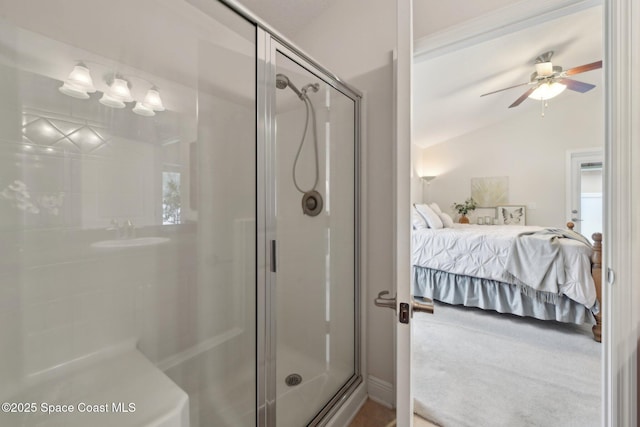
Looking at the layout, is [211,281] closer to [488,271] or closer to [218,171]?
[218,171]

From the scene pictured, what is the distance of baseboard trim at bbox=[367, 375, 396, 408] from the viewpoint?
1.57 meters

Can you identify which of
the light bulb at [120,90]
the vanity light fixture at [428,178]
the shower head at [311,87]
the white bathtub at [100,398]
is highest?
the vanity light fixture at [428,178]

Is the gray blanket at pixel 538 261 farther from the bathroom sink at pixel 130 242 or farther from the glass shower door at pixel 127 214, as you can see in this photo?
the bathroom sink at pixel 130 242

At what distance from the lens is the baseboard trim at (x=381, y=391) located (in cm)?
157

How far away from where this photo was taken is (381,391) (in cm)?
161

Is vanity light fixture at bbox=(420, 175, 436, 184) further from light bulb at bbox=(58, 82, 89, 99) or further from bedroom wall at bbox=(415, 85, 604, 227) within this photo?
light bulb at bbox=(58, 82, 89, 99)

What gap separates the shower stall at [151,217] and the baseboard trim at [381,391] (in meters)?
0.28

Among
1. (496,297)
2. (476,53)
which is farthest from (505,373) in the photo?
(476,53)

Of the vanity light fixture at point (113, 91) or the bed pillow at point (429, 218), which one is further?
the bed pillow at point (429, 218)

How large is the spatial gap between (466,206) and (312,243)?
509cm

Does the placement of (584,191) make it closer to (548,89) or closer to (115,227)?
(548,89)

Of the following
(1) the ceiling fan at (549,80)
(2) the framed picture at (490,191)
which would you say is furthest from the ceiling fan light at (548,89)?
(2) the framed picture at (490,191)

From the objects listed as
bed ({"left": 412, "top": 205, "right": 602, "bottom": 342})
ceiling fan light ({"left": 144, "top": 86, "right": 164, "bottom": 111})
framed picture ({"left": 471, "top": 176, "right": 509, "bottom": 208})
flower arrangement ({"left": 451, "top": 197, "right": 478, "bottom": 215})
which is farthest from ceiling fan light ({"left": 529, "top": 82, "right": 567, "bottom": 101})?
ceiling fan light ({"left": 144, "top": 86, "right": 164, "bottom": 111})

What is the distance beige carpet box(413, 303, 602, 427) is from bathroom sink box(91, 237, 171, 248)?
5.39 ft
